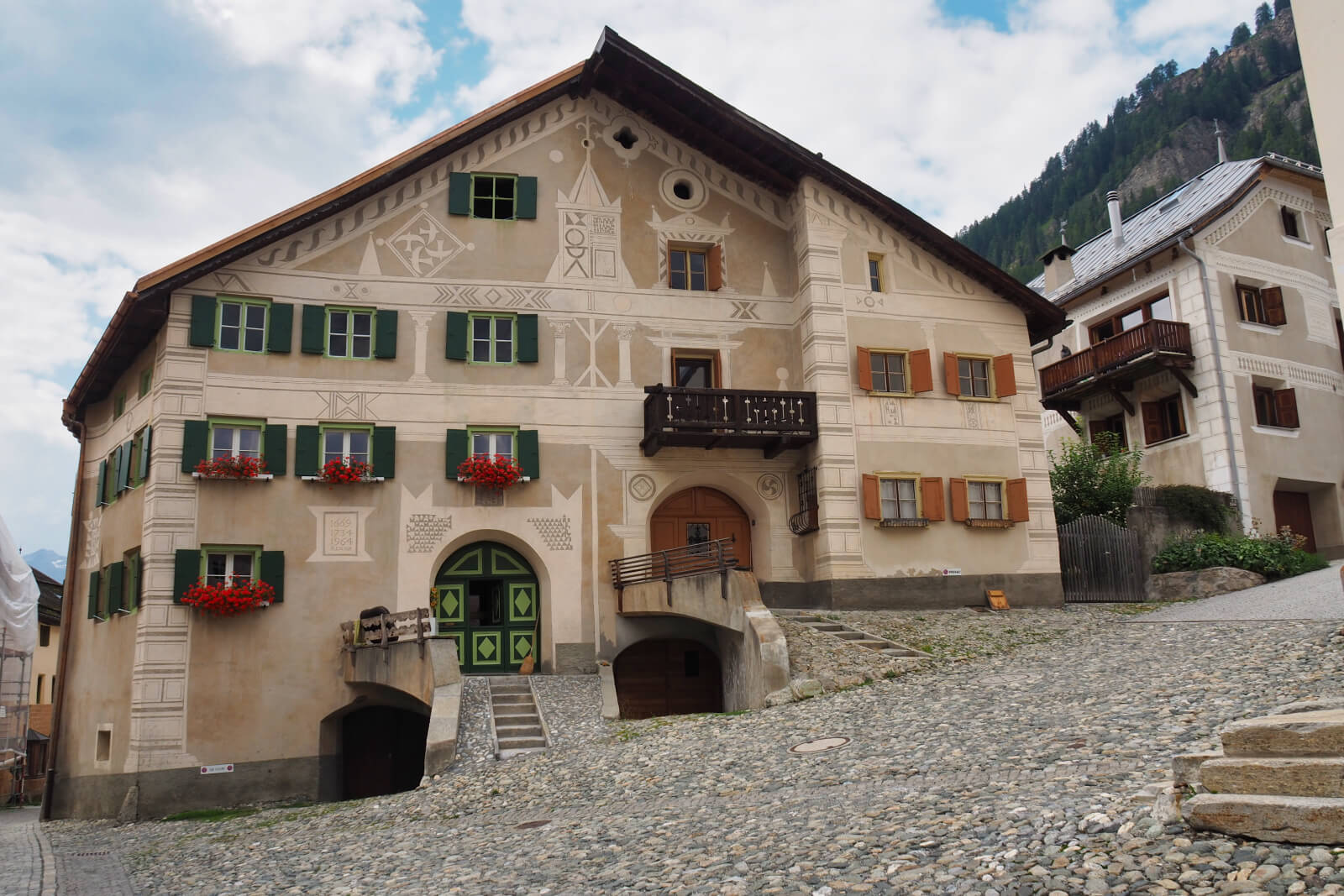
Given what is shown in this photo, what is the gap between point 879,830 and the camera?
839 centimetres

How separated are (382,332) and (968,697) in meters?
14.1

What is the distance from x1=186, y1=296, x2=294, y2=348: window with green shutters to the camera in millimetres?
21953

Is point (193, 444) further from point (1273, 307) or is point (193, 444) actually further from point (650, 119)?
point (1273, 307)

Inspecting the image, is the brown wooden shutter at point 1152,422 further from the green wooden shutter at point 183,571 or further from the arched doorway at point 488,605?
the green wooden shutter at point 183,571

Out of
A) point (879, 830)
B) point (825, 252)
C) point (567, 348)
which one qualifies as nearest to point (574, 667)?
point (567, 348)

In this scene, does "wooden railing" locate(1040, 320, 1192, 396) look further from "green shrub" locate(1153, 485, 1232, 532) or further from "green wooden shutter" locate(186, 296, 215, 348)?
"green wooden shutter" locate(186, 296, 215, 348)

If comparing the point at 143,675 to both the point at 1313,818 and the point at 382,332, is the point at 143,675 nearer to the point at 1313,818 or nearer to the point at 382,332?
the point at 382,332

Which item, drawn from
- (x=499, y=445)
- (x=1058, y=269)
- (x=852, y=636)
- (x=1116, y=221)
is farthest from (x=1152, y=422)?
(x=499, y=445)

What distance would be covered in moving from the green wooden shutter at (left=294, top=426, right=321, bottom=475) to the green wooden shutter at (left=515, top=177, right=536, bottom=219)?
6.44 m

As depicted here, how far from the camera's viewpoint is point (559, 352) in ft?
77.9

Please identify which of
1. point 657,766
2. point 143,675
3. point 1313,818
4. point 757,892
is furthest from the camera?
point 143,675

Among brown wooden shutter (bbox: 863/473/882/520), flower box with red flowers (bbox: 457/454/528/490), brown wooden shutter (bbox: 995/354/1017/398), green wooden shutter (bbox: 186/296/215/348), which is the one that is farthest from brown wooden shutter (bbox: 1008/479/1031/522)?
green wooden shutter (bbox: 186/296/215/348)

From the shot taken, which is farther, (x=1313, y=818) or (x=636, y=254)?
(x=636, y=254)

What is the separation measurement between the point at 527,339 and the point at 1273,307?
69.4 feet
